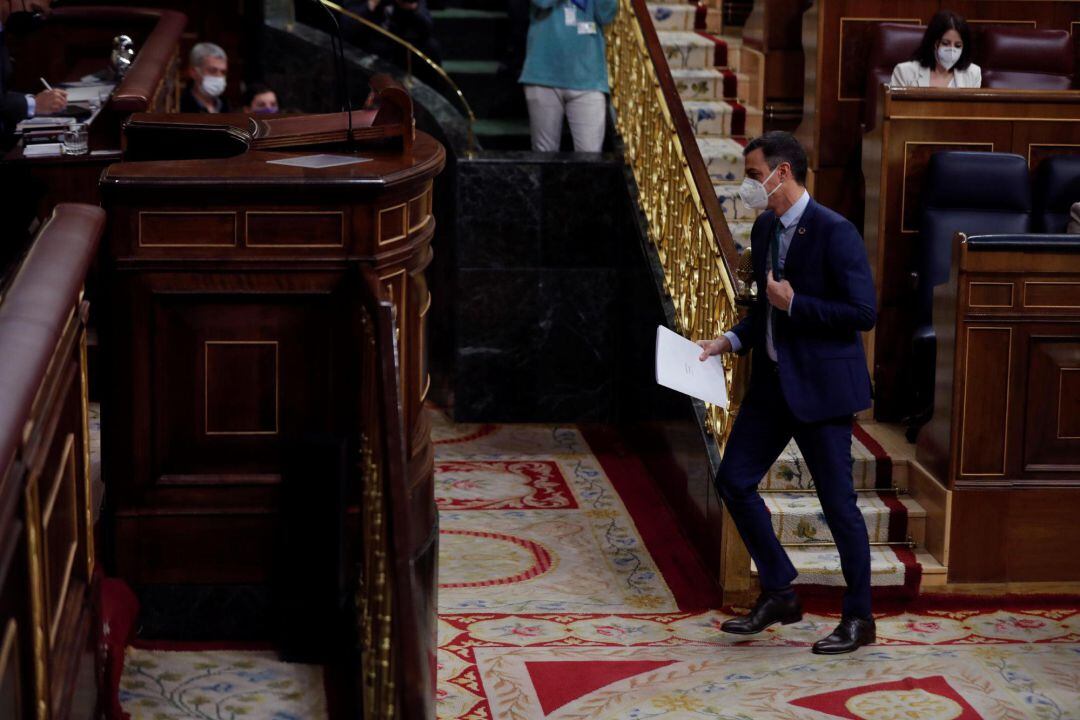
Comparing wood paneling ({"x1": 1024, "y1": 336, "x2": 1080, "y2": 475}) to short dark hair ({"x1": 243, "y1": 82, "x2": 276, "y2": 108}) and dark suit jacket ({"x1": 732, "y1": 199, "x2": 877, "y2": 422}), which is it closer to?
dark suit jacket ({"x1": 732, "y1": 199, "x2": 877, "y2": 422})

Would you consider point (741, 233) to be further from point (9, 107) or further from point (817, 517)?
point (9, 107)

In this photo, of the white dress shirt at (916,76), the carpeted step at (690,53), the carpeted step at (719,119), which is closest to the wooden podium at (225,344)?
the white dress shirt at (916,76)

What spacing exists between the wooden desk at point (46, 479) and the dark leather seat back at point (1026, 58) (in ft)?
18.6

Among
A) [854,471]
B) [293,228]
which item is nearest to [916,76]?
[854,471]

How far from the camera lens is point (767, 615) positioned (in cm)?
510

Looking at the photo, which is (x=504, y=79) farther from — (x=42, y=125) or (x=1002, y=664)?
(x=1002, y=664)

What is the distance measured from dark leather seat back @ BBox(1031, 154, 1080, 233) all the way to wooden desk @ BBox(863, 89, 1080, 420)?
218mm

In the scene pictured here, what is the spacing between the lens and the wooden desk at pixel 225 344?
3.73 metres

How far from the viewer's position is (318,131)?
4.39m

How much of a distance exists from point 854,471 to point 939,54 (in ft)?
7.07

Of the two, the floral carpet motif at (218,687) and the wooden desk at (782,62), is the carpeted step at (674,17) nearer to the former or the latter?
the wooden desk at (782,62)

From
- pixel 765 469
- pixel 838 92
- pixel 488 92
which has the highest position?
pixel 838 92

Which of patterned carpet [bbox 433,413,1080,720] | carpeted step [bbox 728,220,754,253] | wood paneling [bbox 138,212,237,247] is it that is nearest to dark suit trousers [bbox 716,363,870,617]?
patterned carpet [bbox 433,413,1080,720]

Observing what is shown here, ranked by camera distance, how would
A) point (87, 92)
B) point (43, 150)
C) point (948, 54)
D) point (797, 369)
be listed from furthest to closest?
point (87, 92) → point (948, 54) → point (43, 150) → point (797, 369)
